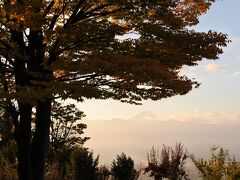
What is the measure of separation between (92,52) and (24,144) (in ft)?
14.2

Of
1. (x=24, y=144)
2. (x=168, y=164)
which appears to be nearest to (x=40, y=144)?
(x=24, y=144)

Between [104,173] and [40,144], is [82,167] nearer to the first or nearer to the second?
[104,173]

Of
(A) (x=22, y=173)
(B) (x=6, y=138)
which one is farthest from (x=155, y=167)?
(B) (x=6, y=138)

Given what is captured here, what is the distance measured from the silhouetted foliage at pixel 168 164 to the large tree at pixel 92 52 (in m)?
5.31

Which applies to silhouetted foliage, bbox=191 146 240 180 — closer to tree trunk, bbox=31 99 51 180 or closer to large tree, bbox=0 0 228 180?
large tree, bbox=0 0 228 180

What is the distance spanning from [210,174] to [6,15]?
8728 mm

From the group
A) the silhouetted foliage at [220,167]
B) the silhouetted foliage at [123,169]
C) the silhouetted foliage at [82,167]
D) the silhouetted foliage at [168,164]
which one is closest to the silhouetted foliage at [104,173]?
A: the silhouetted foliage at [123,169]

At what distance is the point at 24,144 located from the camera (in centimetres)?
1569

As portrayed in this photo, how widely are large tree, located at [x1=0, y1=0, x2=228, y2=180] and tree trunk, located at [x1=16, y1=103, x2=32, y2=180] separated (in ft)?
0.11

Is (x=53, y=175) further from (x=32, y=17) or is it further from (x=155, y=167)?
(x=32, y=17)

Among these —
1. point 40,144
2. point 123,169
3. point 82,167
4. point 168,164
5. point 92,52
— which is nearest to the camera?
point 92,52

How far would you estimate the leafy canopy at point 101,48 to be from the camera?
1318 cm

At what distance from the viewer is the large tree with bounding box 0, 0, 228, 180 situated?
43.4 ft

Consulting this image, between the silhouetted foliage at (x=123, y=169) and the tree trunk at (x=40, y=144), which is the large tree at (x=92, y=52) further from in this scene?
the silhouetted foliage at (x=123, y=169)
